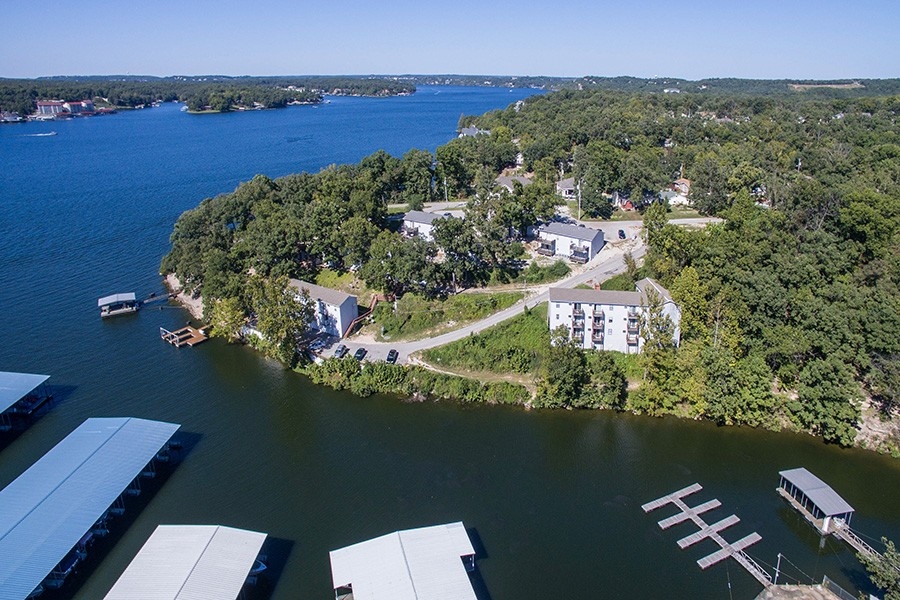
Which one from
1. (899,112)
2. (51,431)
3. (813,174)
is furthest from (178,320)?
(899,112)

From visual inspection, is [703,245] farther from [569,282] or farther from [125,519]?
[125,519]

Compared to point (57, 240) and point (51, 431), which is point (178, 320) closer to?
point (51, 431)

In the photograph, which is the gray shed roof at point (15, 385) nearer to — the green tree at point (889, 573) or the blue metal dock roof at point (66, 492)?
the blue metal dock roof at point (66, 492)

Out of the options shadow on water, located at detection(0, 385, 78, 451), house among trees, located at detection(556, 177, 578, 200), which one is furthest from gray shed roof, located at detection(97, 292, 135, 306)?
house among trees, located at detection(556, 177, 578, 200)

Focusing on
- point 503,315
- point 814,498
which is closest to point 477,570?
point 814,498

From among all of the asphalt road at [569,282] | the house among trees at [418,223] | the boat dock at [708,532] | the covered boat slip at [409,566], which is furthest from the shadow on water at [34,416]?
the boat dock at [708,532]

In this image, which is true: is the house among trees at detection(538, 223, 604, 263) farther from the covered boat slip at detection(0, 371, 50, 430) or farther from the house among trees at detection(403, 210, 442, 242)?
the covered boat slip at detection(0, 371, 50, 430)
